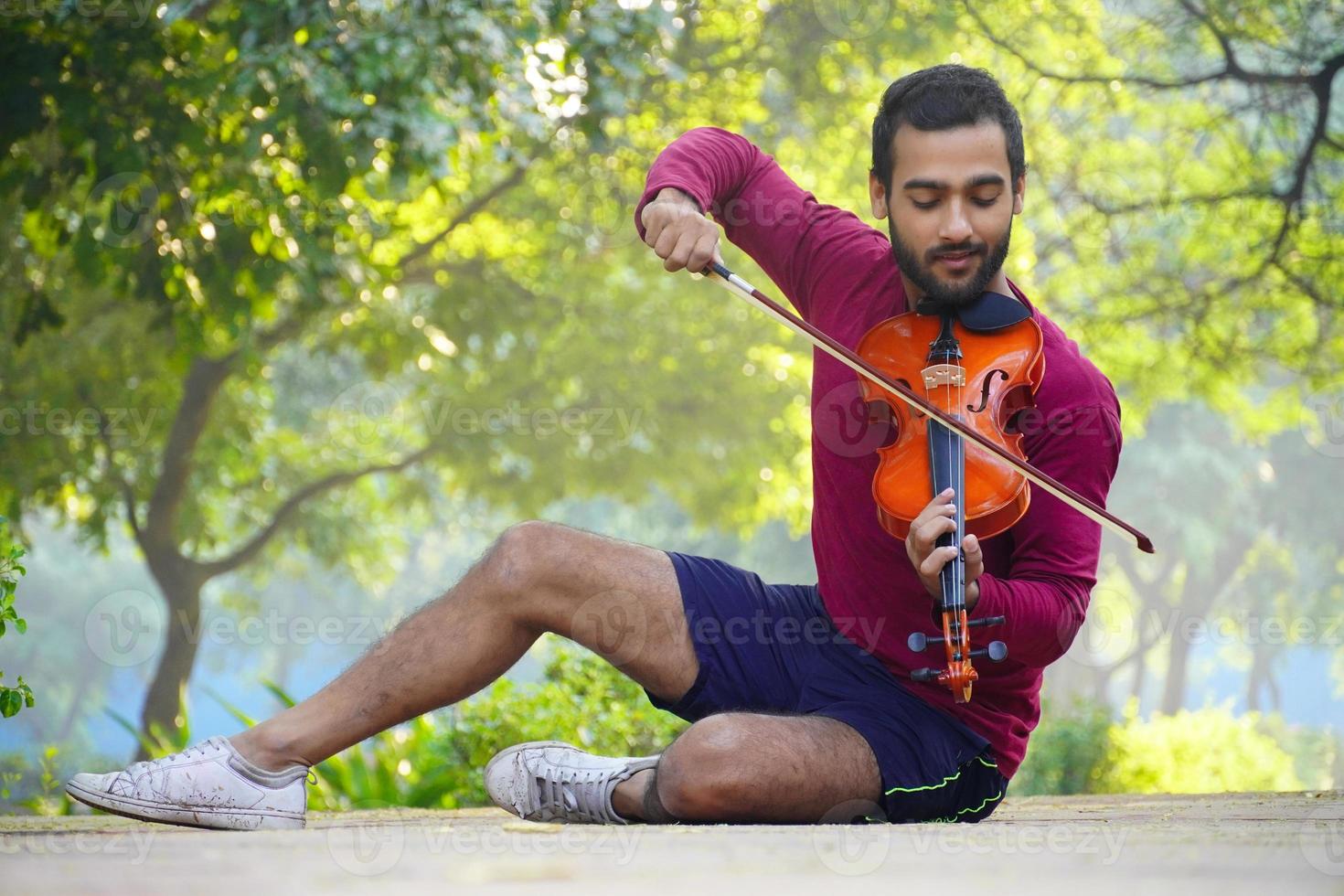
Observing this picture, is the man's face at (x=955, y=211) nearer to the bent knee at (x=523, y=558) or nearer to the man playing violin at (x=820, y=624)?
the man playing violin at (x=820, y=624)

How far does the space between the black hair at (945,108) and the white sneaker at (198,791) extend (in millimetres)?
1518

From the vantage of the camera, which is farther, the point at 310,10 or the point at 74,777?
the point at 310,10

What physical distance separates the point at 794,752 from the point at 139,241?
4.75 meters

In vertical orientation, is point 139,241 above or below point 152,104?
below

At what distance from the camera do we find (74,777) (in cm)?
212

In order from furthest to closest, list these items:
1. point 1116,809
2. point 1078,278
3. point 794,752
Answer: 1. point 1078,278
2. point 1116,809
3. point 794,752

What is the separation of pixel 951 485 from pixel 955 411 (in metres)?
0.18

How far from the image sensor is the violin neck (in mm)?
2131

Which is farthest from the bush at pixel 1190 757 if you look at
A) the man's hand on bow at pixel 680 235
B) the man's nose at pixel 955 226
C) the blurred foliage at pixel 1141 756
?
the man's hand on bow at pixel 680 235

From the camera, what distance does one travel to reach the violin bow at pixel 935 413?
7.50 ft

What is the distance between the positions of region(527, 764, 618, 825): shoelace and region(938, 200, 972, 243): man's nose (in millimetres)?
1099

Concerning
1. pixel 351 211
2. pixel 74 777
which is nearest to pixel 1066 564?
pixel 74 777

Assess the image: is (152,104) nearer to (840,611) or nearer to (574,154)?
(574,154)

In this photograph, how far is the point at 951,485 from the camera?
224 centimetres
